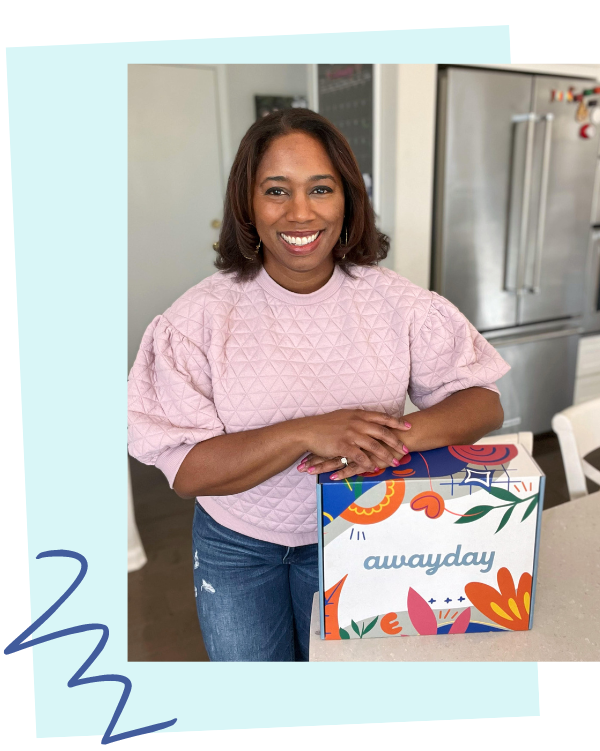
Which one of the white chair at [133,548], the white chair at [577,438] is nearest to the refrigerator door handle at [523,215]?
the white chair at [577,438]

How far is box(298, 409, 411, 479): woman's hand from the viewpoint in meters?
0.82

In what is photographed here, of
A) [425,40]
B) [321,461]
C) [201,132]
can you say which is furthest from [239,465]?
[201,132]

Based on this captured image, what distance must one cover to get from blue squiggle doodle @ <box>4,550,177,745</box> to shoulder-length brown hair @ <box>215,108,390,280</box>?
55 centimetres

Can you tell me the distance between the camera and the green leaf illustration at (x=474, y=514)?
2.52 feet

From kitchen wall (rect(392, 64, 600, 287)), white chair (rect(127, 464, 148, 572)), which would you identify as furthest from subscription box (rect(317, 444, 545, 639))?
kitchen wall (rect(392, 64, 600, 287))

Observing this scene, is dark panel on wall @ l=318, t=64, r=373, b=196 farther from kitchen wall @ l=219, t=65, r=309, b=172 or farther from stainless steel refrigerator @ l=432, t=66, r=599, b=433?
kitchen wall @ l=219, t=65, r=309, b=172

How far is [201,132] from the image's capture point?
3461mm

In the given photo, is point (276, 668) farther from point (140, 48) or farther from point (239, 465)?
point (140, 48)

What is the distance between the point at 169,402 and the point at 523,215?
226 centimetres

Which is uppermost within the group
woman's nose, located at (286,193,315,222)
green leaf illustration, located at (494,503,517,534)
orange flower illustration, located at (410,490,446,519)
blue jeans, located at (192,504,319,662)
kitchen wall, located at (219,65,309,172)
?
kitchen wall, located at (219,65,309,172)

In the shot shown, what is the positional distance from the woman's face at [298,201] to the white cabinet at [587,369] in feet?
8.46

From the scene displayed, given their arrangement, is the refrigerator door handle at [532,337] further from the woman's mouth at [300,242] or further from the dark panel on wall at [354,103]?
the woman's mouth at [300,242]

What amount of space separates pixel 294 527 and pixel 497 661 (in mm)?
385

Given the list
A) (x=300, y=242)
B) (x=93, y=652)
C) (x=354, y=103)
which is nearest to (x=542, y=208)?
(x=354, y=103)
